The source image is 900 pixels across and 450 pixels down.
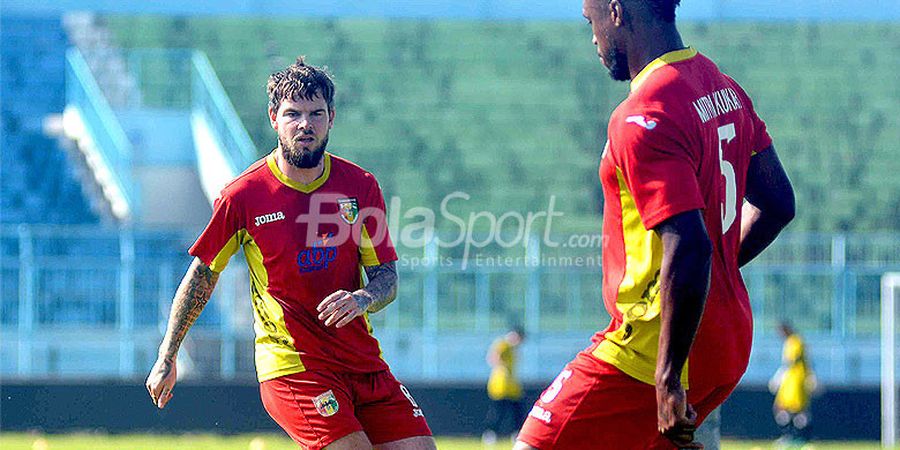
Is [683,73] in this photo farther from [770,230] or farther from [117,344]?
[117,344]

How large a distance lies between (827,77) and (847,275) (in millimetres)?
8507

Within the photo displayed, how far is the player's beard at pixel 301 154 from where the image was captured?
5781mm

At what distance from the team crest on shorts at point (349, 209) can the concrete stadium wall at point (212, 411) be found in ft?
38.2

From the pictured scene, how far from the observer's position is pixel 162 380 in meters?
5.63

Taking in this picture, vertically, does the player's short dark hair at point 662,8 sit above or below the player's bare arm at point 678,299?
above

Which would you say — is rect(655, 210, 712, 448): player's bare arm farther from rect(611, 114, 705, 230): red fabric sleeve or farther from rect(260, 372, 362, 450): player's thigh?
rect(260, 372, 362, 450): player's thigh

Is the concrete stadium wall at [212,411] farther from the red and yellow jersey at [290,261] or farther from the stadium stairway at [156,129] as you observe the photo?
the red and yellow jersey at [290,261]

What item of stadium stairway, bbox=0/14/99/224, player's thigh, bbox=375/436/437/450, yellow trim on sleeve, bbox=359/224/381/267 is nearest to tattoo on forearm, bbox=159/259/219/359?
yellow trim on sleeve, bbox=359/224/381/267

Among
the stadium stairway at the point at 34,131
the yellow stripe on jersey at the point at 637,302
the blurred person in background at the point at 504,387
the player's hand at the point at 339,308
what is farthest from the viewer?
the stadium stairway at the point at 34,131

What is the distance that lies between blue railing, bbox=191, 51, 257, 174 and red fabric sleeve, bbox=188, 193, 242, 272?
15938mm

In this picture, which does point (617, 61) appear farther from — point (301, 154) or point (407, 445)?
point (407, 445)

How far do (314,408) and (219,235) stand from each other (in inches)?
30.5

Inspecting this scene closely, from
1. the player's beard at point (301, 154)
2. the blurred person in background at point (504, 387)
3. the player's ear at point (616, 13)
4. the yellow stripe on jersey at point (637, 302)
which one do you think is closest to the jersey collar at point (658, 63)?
the player's ear at point (616, 13)

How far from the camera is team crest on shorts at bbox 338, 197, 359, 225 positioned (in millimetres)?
5918
